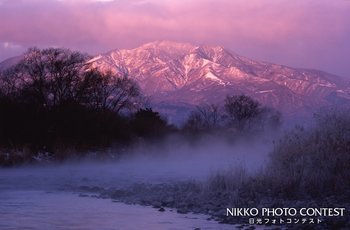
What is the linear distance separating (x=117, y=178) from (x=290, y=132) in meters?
13.3

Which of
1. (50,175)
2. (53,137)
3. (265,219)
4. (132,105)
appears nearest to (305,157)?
(265,219)

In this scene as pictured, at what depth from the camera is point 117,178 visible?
3603 cm

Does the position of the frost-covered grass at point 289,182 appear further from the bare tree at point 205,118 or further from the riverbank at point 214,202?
the bare tree at point 205,118

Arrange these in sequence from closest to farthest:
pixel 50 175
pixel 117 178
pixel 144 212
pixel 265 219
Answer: pixel 265 219
pixel 144 212
pixel 117 178
pixel 50 175

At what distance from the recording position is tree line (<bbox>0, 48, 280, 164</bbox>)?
57897 millimetres

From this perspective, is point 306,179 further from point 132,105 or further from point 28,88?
point 132,105

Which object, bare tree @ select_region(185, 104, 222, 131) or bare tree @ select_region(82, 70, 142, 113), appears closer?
bare tree @ select_region(82, 70, 142, 113)

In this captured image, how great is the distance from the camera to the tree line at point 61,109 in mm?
57897

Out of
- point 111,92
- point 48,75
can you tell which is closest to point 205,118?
point 111,92

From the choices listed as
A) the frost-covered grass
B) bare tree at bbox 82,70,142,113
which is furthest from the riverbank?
bare tree at bbox 82,70,142,113

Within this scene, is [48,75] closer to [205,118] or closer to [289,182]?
[289,182]

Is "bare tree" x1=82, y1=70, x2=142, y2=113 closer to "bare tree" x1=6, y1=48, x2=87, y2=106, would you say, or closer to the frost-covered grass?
"bare tree" x1=6, y1=48, x2=87, y2=106

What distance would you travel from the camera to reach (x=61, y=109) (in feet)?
209

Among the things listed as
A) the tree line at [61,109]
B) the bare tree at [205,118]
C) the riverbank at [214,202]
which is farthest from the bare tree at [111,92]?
the riverbank at [214,202]
